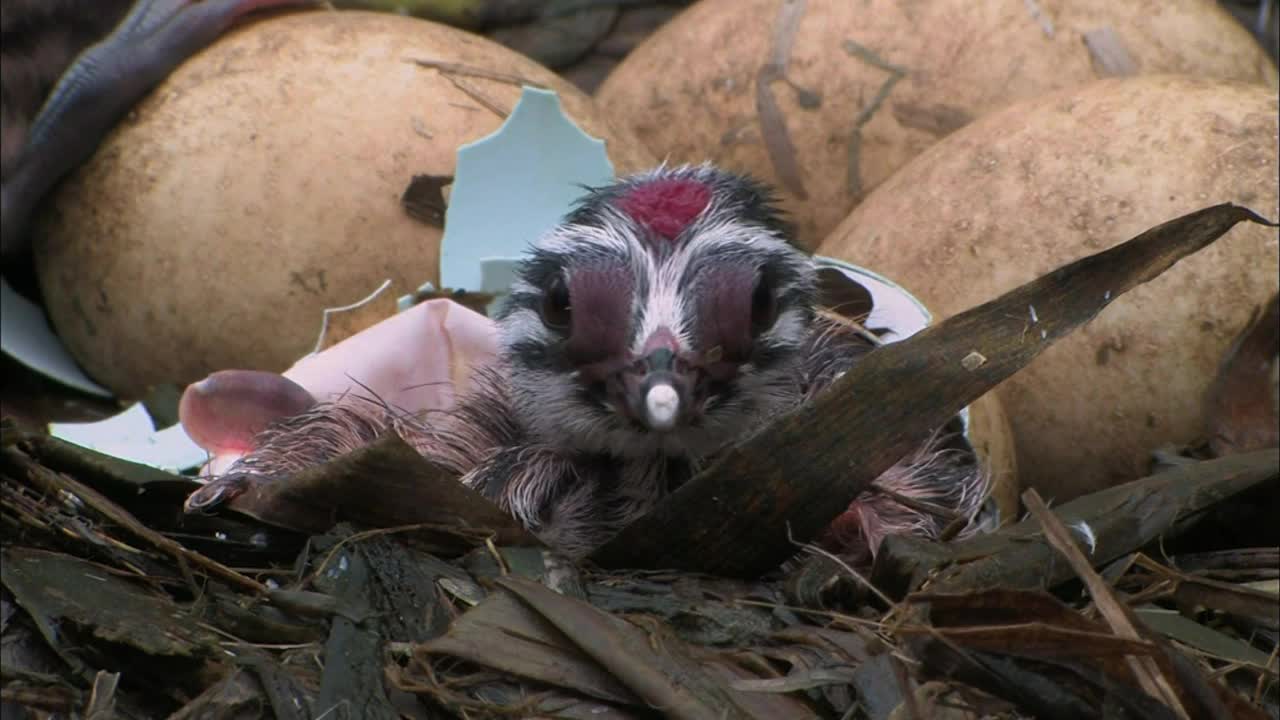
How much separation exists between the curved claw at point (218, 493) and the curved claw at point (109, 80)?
4.09 ft

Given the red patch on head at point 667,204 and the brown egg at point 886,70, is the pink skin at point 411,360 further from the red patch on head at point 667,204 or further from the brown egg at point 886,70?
the brown egg at point 886,70

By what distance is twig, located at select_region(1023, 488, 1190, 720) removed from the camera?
124 cm

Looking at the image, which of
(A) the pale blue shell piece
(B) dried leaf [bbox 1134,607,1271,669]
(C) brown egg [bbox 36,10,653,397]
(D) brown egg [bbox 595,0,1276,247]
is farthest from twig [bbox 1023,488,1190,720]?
(D) brown egg [bbox 595,0,1276,247]

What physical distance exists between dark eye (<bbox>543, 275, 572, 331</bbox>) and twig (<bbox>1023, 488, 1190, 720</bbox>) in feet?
1.65

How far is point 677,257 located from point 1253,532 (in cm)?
75

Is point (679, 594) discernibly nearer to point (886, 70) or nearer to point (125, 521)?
point (125, 521)

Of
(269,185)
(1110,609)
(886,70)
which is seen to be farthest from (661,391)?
(886,70)

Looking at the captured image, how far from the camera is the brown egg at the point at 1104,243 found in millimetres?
2176

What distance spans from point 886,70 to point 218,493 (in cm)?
171

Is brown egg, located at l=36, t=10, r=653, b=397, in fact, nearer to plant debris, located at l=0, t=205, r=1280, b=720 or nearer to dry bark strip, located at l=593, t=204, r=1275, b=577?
plant debris, located at l=0, t=205, r=1280, b=720

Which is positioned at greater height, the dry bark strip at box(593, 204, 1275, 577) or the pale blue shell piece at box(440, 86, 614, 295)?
the dry bark strip at box(593, 204, 1275, 577)

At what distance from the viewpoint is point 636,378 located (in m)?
1.42

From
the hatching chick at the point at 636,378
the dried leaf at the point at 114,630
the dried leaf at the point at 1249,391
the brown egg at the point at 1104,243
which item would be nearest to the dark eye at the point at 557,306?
the hatching chick at the point at 636,378

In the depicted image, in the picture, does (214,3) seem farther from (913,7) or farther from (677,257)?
(677,257)
